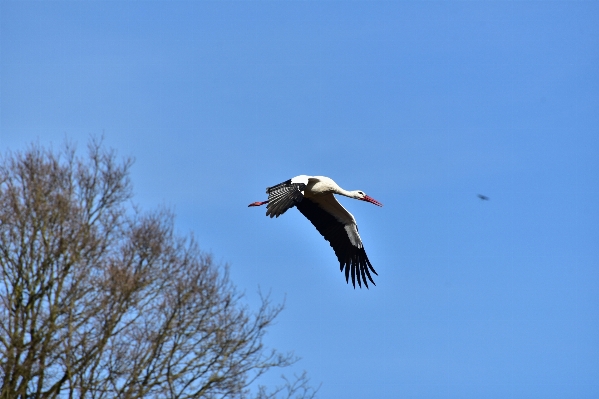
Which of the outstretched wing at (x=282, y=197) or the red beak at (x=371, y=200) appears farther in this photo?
the red beak at (x=371, y=200)

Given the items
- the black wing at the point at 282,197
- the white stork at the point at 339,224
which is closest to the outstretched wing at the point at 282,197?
the black wing at the point at 282,197

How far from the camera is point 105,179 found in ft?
78.0

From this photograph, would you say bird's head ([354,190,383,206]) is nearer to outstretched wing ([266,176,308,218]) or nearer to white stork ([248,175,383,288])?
white stork ([248,175,383,288])

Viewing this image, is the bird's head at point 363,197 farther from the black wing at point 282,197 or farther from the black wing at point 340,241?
the black wing at point 282,197

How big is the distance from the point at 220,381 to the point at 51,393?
2.32 metres

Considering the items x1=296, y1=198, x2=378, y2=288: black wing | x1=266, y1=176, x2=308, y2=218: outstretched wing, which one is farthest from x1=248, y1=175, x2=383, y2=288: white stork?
x1=266, y1=176, x2=308, y2=218: outstretched wing

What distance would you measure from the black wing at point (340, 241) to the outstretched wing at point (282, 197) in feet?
5.83

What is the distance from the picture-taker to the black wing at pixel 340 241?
2067 centimetres

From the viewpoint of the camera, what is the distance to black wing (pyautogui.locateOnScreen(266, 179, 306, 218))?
1806 centimetres

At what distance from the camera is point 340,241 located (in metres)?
20.8

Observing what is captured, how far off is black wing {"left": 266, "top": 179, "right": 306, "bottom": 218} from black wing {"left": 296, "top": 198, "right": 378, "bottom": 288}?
1883 mm

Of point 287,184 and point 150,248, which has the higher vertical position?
point 150,248

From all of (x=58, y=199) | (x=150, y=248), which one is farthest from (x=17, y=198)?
(x=150, y=248)

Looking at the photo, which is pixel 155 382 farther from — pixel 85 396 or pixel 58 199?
pixel 58 199
